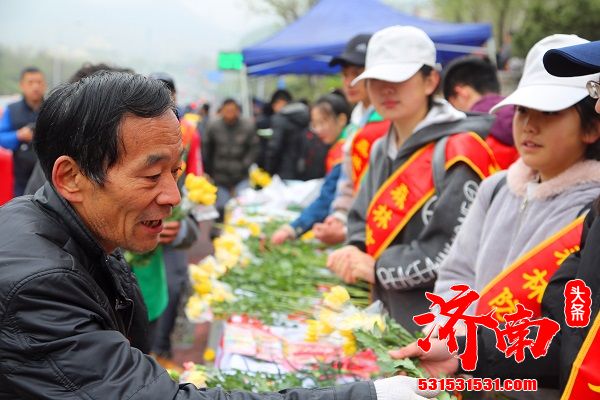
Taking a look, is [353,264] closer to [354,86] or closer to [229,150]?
[354,86]

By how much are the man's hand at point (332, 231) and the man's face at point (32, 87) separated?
11.6 ft

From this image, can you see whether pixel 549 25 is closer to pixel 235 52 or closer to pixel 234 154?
pixel 235 52

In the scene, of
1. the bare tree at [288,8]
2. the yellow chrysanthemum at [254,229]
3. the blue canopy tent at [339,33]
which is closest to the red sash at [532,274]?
the yellow chrysanthemum at [254,229]

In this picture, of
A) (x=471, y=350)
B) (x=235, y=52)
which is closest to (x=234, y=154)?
(x=235, y=52)

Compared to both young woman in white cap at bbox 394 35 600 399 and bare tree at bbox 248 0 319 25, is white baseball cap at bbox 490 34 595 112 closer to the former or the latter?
young woman in white cap at bbox 394 35 600 399

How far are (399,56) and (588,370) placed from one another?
1604mm

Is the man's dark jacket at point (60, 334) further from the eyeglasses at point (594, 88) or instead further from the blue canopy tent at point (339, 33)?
the blue canopy tent at point (339, 33)

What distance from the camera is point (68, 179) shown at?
133cm

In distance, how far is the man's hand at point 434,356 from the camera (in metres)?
1.79

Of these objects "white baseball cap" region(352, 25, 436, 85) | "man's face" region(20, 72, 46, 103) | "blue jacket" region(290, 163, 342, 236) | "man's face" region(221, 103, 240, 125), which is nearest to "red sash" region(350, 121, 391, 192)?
"white baseball cap" region(352, 25, 436, 85)

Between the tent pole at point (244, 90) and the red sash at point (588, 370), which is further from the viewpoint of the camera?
the tent pole at point (244, 90)

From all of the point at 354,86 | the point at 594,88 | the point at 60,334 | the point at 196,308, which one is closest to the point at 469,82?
the point at 354,86

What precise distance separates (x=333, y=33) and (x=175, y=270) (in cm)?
508

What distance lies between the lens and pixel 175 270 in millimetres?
4320
